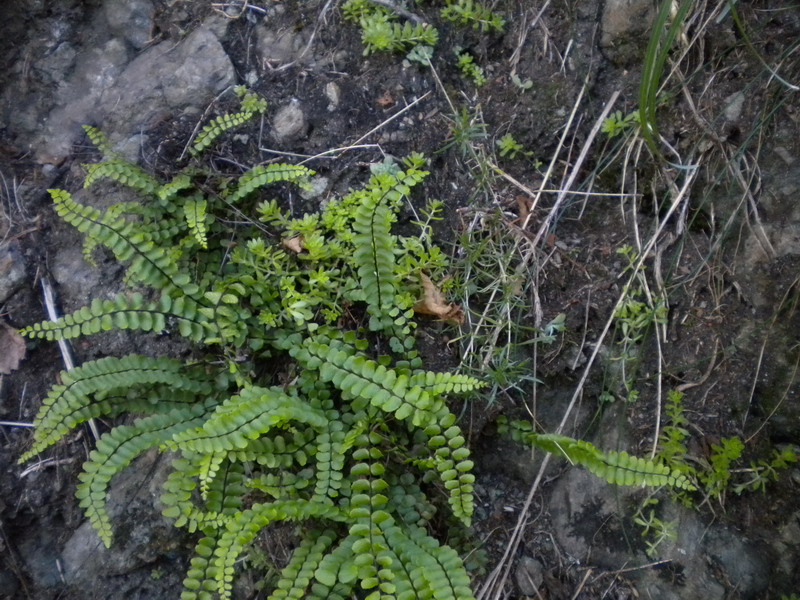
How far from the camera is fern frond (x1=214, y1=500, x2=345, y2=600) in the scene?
109 inches

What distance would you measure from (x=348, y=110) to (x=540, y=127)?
3.67 feet

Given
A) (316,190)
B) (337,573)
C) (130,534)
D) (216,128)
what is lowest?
(130,534)

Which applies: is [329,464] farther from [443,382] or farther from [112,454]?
[112,454]

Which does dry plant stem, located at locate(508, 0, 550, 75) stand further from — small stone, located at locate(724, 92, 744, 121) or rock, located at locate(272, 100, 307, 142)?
rock, located at locate(272, 100, 307, 142)

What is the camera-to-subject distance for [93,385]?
306 centimetres

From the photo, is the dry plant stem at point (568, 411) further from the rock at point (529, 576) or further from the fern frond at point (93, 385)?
the fern frond at point (93, 385)

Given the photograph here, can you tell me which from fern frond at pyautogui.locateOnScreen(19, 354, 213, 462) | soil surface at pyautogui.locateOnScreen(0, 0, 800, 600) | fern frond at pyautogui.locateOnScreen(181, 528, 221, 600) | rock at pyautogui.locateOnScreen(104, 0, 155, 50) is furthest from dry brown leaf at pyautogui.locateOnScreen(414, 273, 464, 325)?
rock at pyautogui.locateOnScreen(104, 0, 155, 50)

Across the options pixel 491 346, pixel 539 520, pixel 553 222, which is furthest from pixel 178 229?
pixel 539 520

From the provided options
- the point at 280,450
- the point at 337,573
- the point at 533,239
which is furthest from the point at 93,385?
the point at 533,239

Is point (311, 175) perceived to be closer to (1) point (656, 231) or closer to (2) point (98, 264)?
(2) point (98, 264)

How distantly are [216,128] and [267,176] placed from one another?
0.43 meters

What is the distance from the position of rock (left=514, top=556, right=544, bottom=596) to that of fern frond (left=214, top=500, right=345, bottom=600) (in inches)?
39.8

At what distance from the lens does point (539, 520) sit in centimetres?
331

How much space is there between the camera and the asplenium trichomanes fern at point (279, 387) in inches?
113
